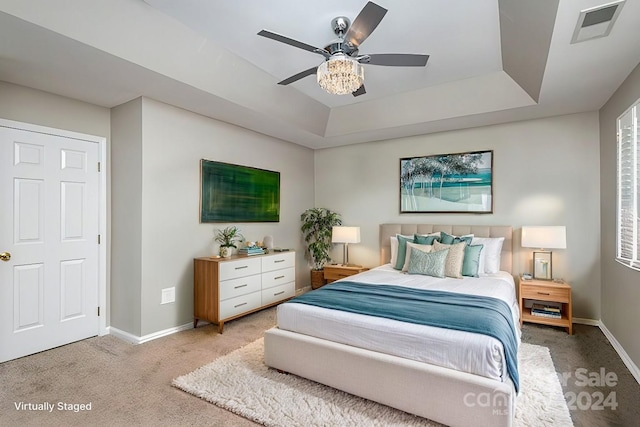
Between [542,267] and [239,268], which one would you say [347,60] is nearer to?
[239,268]

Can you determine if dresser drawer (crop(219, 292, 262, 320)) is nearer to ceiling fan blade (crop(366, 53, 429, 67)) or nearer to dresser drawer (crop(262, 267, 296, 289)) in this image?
dresser drawer (crop(262, 267, 296, 289))

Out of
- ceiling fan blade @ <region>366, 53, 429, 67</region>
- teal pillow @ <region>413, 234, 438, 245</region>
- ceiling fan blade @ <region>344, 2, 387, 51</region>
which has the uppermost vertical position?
ceiling fan blade @ <region>344, 2, 387, 51</region>

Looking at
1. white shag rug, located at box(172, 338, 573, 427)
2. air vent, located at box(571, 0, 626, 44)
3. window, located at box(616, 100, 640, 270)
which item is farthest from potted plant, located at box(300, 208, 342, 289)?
air vent, located at box(571, 0, 626, 44)

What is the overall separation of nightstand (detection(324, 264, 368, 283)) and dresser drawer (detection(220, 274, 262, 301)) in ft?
4.43

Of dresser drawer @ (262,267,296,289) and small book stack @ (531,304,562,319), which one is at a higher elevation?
dresser drawer @ (262,267,296,289)

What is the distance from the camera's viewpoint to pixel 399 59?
2492 millimetres

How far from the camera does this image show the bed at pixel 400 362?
184 cm

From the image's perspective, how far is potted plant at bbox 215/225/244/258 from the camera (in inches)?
149

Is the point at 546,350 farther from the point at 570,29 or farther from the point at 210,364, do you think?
the point at 210,364

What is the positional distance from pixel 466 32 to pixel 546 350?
2.99 meters

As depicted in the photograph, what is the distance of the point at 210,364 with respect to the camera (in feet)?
9.05

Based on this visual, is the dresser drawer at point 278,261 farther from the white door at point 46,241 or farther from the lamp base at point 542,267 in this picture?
the lamp base at point 542,267

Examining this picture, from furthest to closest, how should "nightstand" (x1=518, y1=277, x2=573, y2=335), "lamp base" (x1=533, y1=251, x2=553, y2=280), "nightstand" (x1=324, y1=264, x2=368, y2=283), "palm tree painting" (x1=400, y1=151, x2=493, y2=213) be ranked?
1. "nightstand" (x1=324, y1=264, x2=368, y2=283)
2. "palm tree painting" (x1=400, y1=151, x2=493, y2=213)
3. "lamp base" (x1=533, y1=251, x2=553, y2=280)
4. "nightstand" (x1=518, y1=277, x2=573, y2=335)

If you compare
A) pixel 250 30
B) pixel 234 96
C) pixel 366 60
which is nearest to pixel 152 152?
pixel 234 96
